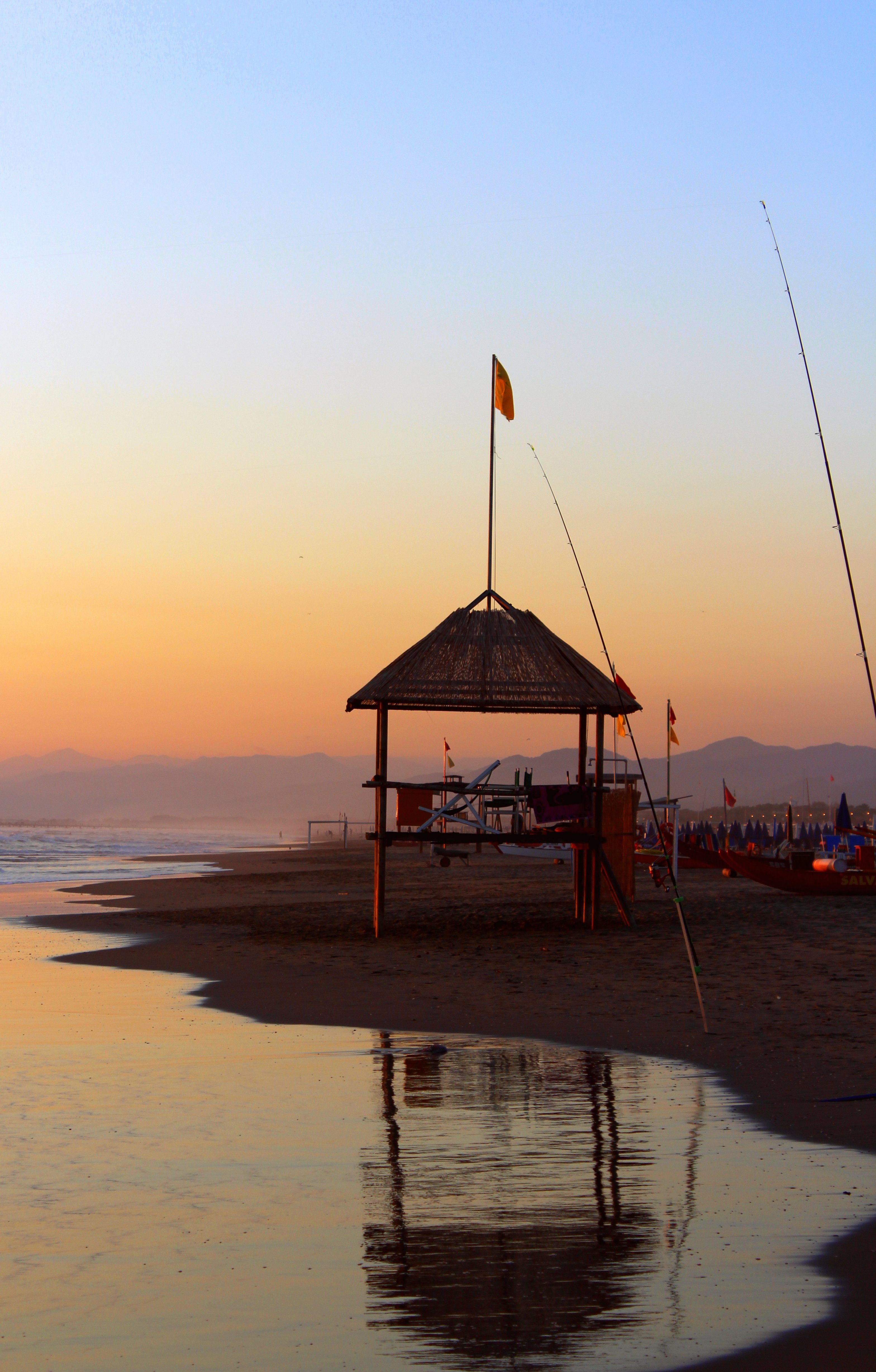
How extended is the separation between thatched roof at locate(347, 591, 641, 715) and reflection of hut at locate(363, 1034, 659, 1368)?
35.9ft

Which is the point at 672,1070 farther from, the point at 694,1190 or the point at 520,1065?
the point at 694,1190

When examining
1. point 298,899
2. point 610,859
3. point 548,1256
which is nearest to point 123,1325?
point 548,1256

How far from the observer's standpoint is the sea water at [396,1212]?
15.2ft

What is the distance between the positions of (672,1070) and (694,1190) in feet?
10.8

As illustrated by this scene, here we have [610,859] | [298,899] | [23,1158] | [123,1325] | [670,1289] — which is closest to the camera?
[123,1325]

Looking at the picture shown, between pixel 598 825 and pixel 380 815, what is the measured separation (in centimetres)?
326

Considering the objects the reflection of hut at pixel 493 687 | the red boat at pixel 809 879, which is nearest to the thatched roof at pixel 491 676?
the reflection of hut at pixel 493 687

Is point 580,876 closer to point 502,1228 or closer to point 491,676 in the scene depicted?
point 491,676

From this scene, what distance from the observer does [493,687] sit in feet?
64.9

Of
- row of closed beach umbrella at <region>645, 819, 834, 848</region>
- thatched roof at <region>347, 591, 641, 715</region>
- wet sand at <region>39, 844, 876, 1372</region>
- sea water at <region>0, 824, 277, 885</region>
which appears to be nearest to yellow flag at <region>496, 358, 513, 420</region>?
thatched roof at <region>347, 591, 641, 715</region>

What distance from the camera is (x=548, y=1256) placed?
215 inches

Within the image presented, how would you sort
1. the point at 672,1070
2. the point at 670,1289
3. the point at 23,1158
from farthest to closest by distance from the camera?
the point at 672,1070, the point at 23,1158, the point at 670,1289

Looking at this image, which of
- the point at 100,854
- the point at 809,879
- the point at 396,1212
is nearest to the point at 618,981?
the point at 396,1212

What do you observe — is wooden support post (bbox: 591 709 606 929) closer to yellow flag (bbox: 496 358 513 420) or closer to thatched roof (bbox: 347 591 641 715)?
thatched roof (bbox: 347 591 641 715)
